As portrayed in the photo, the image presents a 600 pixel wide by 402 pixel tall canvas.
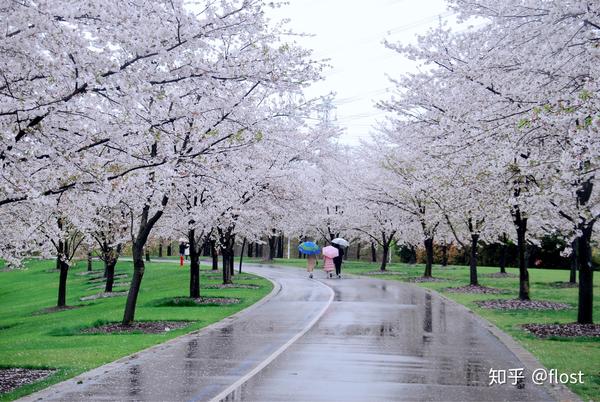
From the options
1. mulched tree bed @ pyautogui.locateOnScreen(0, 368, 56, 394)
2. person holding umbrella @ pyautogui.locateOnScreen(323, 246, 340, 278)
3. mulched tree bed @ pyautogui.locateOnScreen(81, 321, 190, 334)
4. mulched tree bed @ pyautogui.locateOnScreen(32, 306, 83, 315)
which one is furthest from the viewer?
person holding umbrella @ pyautogui.locateOnScreen(323, 246, 340, 278)

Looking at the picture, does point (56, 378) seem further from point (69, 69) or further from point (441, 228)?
point (441, 228)

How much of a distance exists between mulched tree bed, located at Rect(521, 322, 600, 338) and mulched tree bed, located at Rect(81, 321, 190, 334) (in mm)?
8794

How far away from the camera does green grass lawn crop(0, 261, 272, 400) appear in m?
13.2

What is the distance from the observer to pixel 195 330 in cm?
1683

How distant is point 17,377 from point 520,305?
1652 cm

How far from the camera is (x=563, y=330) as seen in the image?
16.3 meters

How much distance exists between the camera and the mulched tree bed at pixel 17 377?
1057 centimetres

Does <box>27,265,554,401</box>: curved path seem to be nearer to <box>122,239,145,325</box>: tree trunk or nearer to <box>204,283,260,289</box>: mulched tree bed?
<box>122,239,145,325</box>: tree trunk

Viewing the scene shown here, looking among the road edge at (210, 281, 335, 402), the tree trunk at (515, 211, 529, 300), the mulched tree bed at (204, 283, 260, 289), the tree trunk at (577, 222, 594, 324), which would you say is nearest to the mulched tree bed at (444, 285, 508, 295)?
the tree trunk at (515, 211, 529, 300)

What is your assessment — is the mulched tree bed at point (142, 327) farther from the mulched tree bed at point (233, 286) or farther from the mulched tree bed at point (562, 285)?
the mulched tree bed at point (562, 285)

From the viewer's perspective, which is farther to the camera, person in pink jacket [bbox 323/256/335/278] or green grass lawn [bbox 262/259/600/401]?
person in pink jacket [bbox 323/256/335/278]

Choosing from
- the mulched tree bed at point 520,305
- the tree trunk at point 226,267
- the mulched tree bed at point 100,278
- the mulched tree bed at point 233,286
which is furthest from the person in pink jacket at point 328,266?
the mulched tree bed at point 100,278

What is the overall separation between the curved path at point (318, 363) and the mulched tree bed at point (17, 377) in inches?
34.3

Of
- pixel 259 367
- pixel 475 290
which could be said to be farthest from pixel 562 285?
pixel 259 367
